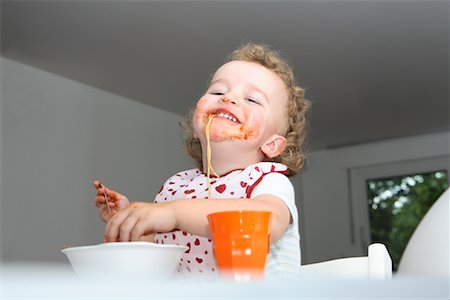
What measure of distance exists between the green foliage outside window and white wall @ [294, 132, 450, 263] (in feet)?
0.36

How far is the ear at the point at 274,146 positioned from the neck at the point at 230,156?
0.02 metres

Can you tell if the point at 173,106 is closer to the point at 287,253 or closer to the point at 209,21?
the point at 209,21

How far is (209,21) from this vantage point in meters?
2.88

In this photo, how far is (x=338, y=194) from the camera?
5406 millimetres

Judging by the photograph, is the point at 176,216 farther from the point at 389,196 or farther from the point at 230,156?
the point at 389,196

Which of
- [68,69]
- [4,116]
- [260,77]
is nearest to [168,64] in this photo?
[68,69]

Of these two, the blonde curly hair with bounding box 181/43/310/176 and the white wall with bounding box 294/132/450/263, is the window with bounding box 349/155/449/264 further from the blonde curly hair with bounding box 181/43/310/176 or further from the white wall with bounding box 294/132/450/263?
the blonde curly hair with bounding box 181/43/310/176

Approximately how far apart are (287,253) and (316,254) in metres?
4.52

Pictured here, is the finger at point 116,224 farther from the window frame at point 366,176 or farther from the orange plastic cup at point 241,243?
the window frame at point 366,176

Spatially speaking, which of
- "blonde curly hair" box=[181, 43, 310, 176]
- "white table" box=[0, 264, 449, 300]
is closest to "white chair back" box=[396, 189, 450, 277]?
"blonde curly hair" box=[181, 43, 310, 176]

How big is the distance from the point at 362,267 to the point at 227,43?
2.21 m

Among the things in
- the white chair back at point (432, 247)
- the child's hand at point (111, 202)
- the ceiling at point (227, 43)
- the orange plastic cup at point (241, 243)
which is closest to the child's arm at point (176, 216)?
the orange plastic cup at point (241, 243)

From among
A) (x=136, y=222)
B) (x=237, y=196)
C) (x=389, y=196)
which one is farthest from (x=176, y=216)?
(x=389, y=196)

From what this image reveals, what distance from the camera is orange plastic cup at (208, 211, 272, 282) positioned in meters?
0.59
